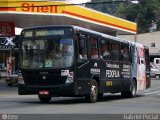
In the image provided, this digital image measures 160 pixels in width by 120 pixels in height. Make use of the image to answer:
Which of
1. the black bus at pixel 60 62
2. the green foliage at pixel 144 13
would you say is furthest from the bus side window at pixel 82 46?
the green foliage at pixel 144 13

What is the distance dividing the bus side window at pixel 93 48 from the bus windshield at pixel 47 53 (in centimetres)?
152

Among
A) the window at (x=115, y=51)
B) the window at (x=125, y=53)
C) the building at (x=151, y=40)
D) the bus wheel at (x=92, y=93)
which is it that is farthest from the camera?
the building at (x=151, y=40)

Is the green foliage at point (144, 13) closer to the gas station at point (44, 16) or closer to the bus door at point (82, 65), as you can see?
the gas station at point (44, 16)

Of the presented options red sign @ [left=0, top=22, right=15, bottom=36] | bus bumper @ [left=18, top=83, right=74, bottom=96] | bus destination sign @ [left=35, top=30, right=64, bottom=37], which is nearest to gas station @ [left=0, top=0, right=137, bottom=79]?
red sign @ [left=0, top=22, right=15, bottom=36]

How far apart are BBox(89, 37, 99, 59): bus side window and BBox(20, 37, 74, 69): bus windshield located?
152cm

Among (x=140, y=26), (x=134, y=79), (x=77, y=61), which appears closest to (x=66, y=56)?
(x=77, y=61)

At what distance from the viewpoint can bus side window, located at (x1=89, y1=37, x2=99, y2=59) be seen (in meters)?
21.4

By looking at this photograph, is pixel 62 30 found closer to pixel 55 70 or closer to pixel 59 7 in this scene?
pixel 55 70

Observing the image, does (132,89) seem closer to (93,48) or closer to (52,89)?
(93,48)

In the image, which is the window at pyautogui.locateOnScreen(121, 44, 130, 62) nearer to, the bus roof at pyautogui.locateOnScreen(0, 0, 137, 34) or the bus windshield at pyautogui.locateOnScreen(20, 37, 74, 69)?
the bus windshield at pyautogui.locateOnScreen(20, 37, 74, 69)

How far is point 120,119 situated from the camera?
14406mm

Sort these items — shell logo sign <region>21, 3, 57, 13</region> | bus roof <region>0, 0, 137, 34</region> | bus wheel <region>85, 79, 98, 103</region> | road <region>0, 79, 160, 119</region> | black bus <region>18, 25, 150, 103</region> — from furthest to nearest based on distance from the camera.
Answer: shell logo sign <region>21, 3, 57, 13</region>
bus roof <region>0, 0, 137, 34</region>
bus wheel <region>85, 79, 98, 103</region>
black bus <region>18, 25, 150, 103</region>
road <region>0, 79, 160, 119</region>

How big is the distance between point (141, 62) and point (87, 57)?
8.92 metres

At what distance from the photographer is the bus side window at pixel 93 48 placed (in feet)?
70.3
